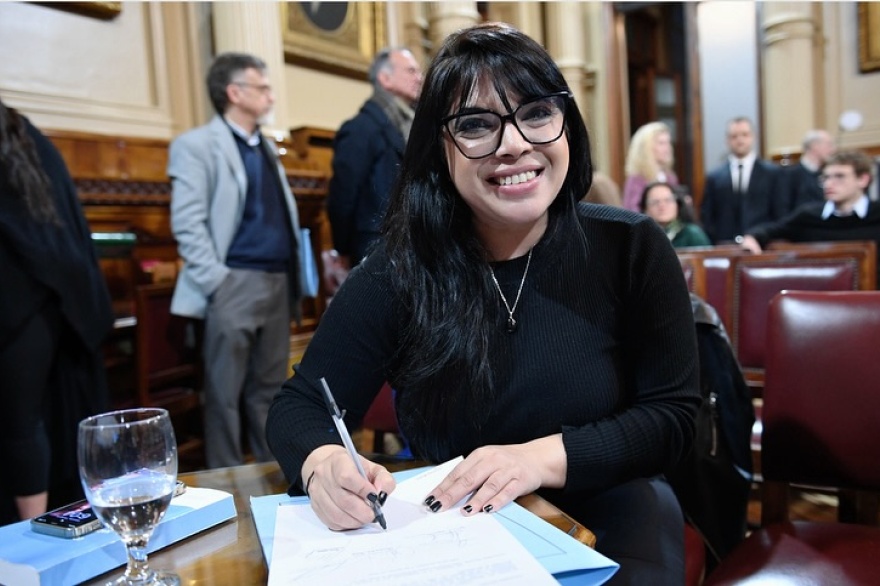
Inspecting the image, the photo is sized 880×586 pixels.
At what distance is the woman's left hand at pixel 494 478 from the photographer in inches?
34.2

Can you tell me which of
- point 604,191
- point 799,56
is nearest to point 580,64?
point 799,56

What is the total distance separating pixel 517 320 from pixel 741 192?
13.5 feet

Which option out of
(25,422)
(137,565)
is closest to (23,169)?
A: (25,422)

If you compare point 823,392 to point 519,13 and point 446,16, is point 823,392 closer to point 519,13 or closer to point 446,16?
point 446,16

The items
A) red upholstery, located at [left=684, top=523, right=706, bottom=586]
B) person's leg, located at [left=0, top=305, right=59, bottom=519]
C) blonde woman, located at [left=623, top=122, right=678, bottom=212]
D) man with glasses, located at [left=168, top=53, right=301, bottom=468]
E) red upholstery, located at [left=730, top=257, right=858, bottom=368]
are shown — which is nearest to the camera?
red upholstery, located at [left=684, top=523, right=706, bottom=586]

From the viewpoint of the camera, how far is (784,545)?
3.98ft

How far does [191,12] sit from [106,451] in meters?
4.26

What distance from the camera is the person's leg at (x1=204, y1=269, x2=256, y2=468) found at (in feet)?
8.78

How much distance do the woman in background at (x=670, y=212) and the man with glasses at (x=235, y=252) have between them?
1.74 metres

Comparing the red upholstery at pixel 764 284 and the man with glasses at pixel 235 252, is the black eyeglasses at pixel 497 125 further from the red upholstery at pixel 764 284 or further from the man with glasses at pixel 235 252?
the man with glasses at pixel 235 252

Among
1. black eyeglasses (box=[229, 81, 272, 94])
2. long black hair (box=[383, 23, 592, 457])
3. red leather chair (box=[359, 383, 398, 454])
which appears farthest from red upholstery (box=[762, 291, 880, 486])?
black eyeglasses (box=[229, 81, 272, 94])

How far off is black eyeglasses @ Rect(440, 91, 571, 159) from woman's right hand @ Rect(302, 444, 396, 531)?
0.48 meters

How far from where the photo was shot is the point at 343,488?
34.5 inches

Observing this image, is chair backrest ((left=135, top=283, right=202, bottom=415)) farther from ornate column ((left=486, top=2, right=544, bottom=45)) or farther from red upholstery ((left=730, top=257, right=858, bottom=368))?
ornate column ((left=486, top=2, right=544, bottom=45))
